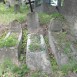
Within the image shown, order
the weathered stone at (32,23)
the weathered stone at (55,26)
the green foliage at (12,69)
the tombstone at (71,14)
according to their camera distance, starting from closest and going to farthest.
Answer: the green foliage at (12,69) → the weathered stone at (55,26) → the weathered stone at (32,23) → the tombstone at (71,14)

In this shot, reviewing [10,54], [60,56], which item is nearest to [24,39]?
[10,54]

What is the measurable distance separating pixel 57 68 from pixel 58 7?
5905mm

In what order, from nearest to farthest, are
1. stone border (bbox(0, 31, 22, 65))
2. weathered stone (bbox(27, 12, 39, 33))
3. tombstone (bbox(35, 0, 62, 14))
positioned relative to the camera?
stone border (bbox(0, 31, 22, 65)), weathered stone (bbox(27, 12, 39, 33)), tombstone (bbox(35, 0, 62, 14))

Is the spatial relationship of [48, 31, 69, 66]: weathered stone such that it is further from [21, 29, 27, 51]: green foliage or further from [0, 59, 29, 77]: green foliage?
[21, 29, 27, 51]: green foliage

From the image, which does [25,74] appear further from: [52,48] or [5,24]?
[5,24]

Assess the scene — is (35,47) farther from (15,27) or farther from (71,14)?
(71,14)

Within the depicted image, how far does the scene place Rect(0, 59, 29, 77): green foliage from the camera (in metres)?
6.87

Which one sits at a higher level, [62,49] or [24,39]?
[62,49]

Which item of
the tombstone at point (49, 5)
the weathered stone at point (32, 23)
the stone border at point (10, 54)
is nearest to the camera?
the stone border at point (10, 54)

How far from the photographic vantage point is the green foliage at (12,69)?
22.5ft

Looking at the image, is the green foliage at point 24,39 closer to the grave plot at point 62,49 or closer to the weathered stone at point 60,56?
the grave plot at point 62,49

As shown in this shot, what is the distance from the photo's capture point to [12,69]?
6961 millimetres

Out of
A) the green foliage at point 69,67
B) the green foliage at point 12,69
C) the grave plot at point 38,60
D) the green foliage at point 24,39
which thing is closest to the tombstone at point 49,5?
the green foliage at point 24,39

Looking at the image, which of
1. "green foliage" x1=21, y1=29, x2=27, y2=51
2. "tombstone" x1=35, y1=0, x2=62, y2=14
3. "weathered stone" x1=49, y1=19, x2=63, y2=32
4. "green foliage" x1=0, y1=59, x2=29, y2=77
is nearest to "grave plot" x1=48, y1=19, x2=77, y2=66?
"weathered stone" x1=49, y1=19, x2=63, y2=32
